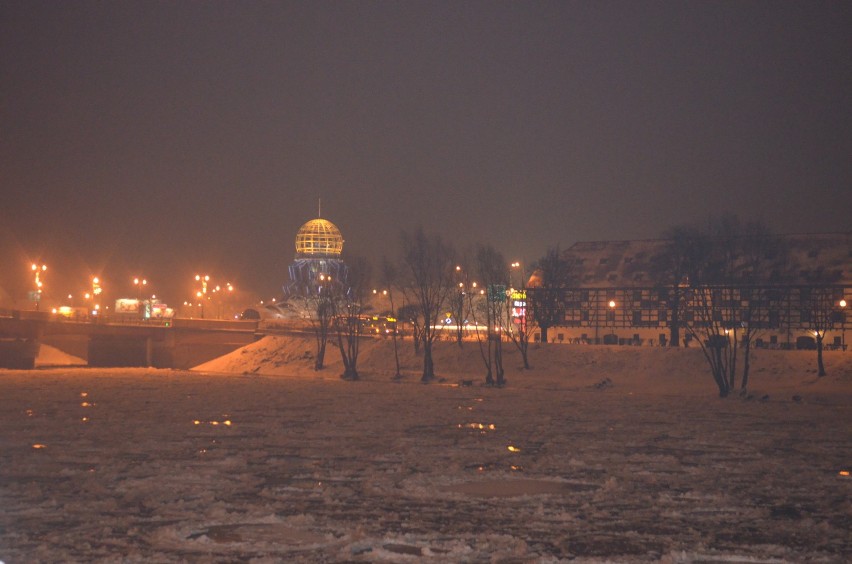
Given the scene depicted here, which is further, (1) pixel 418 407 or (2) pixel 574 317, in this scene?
(2) pixel 574 317

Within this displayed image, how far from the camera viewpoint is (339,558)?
15.1m

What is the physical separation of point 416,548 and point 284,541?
235 centimetres

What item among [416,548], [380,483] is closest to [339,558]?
[416,548]

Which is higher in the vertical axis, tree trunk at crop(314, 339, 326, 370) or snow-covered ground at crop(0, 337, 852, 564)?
tree trunk at crop(314, 339, 326, 370)

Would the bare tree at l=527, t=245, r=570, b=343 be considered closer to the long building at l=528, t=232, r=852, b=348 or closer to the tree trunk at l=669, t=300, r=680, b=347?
the long building at l=528, t=232, r=852, b=348

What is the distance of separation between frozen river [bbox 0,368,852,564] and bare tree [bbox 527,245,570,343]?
40.6 meters

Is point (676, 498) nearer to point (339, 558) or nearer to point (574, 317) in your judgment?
point (339, 558)

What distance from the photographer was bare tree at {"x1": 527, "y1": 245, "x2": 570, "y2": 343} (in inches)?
3332

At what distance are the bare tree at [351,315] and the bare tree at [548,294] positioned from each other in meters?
16.1

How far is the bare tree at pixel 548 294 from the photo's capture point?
84.6 m

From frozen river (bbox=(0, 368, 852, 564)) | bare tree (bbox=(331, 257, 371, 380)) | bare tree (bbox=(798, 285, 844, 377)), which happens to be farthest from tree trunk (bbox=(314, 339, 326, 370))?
bare tree (bbox=(798, 285, 844, 377))

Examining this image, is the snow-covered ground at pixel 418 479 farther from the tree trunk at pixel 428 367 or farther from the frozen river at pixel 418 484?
the tree trunk at pixel 428 367

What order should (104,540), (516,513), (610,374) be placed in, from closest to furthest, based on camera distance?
(104,540), (516,513), (610,374)

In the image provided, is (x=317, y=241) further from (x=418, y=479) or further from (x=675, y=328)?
(x=418, y=479)
